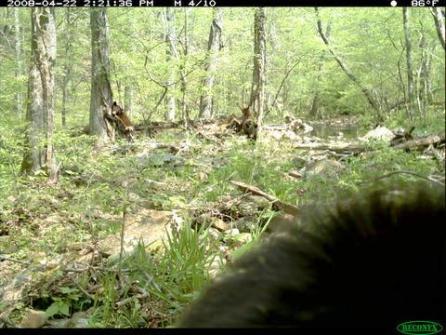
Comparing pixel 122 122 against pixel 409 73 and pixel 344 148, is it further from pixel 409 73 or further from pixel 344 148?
pixel 409 73

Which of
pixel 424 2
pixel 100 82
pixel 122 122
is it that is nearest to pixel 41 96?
pixel 100 82

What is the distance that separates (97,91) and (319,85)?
1277 centimetres

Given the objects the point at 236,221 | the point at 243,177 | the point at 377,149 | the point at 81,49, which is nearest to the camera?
the point at 236,221

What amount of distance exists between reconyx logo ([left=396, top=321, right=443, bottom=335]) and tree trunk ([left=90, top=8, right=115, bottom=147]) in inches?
341

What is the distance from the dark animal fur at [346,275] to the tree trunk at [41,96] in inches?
219

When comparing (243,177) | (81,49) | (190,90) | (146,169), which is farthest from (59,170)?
(81,49)

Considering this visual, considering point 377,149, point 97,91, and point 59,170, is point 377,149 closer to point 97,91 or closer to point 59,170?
point 59,170

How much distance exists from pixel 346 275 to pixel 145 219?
10.8ft

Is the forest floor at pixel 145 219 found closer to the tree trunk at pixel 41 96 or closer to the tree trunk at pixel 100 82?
the tree trunk at pixel 41 96

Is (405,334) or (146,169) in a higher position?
(405,334)

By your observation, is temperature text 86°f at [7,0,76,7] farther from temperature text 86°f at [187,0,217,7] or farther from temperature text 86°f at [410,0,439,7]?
temperature text 86°f at [410,0,439,7]

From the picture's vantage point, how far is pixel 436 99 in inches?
639

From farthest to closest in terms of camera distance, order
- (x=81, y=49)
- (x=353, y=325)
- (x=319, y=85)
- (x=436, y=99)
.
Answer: (x=319, y=85) → (x=436, y=99) → (x=81, y=49) → (x=353, y=325)

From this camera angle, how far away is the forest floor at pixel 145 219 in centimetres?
262
